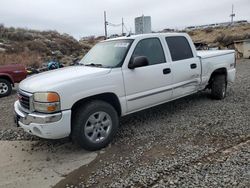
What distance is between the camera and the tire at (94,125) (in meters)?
4.27

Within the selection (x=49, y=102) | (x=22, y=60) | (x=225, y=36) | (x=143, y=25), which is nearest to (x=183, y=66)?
(x=49, y=102)

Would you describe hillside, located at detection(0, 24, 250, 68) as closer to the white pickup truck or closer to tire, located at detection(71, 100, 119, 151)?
the white pickup truck

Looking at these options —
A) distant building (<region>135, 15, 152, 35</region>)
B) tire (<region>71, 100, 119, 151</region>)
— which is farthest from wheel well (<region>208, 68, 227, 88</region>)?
distant building (<region>135, 15, 152, 35</region>)

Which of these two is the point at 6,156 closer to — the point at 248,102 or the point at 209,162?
the point at 209,162

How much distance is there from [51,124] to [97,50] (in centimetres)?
230

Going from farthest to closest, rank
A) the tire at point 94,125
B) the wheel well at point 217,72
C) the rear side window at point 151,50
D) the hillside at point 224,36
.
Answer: the hillside at point 224,36 < the wheel well at point 217,72 < the rear side window at point 151,50 < the tire at point 94,125

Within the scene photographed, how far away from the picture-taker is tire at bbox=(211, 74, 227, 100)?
7047mm

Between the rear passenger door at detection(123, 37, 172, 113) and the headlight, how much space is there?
133 centimetres

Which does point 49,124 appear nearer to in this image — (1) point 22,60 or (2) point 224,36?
(1) point 22,60

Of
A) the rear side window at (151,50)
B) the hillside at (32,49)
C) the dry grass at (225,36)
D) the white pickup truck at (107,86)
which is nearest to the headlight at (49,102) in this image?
the white pickup truck at (107,86)

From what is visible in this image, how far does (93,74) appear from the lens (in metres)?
4.47

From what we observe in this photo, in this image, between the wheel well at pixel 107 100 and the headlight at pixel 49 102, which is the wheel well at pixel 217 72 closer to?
the wheel well at pixel 107 100

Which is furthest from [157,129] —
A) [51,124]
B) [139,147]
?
[51,124]

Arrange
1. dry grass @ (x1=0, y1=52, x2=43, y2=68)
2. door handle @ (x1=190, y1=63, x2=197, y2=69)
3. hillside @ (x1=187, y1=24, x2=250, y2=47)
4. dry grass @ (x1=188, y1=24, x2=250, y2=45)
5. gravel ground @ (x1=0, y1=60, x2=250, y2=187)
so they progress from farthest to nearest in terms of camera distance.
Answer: dry grass @ (x1=188, y1=24, x2=250, y2=45), hillside @ (x1=187, y1=24, x2=250, y2=47), dry grass @ (x1=0, y1=52, x2=43, y2=68), door handle @ (x1=190, y1=63, x2=197, y2=69), gravel ground @ (x1=0, y1=60, x2=250, y2=187)
